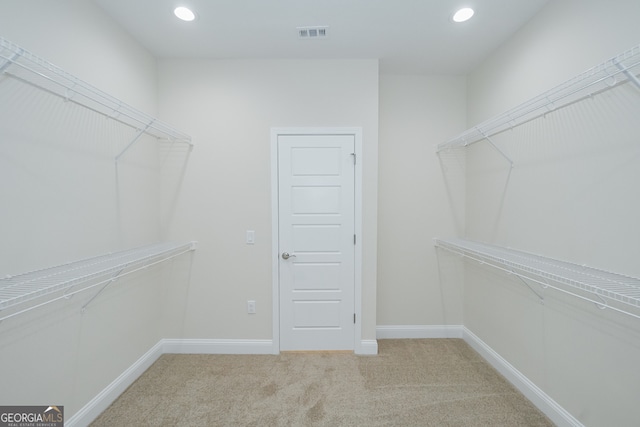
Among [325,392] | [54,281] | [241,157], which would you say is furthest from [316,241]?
[54,281]

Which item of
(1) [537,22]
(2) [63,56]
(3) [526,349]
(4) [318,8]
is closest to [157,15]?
(2) [63,56]

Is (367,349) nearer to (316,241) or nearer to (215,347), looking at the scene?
(316,241)

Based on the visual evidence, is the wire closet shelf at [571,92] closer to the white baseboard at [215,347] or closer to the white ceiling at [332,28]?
the white ceiling at [332,28]

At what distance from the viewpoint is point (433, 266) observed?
272 cm

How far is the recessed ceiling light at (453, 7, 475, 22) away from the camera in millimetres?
1786

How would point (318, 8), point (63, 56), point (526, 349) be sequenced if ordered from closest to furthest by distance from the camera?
A: point (63, 56) → point (318, 8) → point (526, 349)

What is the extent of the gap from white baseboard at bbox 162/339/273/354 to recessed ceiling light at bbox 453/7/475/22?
10.1ft

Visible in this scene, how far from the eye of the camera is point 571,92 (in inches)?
52.9

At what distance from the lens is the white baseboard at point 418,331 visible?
2.72 metres

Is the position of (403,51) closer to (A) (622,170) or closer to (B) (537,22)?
(B) (537,22)

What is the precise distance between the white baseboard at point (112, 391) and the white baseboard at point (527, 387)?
2.99 m

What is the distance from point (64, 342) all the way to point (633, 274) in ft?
10.2

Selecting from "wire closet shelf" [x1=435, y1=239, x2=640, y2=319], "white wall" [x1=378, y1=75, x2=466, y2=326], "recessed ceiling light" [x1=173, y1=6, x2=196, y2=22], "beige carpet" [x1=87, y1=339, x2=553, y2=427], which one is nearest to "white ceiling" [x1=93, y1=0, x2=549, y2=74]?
"recessed ceiling light" [x1=173, y1=6, x2=196, y2=22]

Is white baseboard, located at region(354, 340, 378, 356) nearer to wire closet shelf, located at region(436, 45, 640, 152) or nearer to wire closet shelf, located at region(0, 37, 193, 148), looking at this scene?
wire closet shelf, located at region(436, 45, 640, 152)
